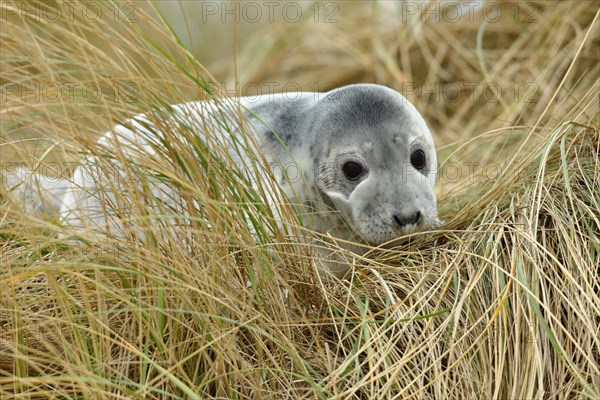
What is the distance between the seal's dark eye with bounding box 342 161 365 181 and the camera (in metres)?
3.15

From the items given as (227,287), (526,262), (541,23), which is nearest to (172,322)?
(227,287)

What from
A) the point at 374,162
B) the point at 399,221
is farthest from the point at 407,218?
the point at 374,162

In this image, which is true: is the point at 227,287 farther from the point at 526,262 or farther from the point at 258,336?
the point at 526,262

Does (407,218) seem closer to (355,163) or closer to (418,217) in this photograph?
(418,217)

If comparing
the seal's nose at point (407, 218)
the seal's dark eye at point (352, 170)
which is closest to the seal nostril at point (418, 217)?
the seal's nose at point (407, 218)

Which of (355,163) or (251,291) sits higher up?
(355,163)

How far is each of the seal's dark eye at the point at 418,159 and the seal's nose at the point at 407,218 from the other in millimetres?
313

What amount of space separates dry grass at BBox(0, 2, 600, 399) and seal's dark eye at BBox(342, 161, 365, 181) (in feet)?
1.05

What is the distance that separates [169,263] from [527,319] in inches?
44.8

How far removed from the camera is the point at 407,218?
9.72 feet

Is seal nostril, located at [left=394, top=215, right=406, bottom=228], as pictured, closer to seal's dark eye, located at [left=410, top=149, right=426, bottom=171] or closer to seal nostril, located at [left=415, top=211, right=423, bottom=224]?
seal nostril, located at [left=415, top=211, right=423, bottom=224]

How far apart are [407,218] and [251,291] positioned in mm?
677

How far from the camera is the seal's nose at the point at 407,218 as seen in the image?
2.96 meters

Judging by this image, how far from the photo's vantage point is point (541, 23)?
5645 millimetres
